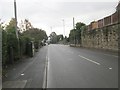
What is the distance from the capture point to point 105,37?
1688 inches

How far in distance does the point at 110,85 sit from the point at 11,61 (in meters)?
12.7

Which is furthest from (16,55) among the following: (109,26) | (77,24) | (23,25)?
(77,24)

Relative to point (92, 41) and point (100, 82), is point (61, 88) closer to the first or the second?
point (100, 82)

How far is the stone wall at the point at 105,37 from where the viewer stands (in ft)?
123

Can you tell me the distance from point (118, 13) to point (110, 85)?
2704cm

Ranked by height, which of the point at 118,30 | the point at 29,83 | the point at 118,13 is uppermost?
the point at 118,13

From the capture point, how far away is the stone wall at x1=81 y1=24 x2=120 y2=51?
1471 inches

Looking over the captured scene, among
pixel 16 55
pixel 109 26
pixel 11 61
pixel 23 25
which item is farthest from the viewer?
pixel 23 25

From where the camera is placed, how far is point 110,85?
1034cm

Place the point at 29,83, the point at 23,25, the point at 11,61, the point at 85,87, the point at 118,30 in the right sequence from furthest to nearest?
1. the point at 23,25
2. the point at 118,30
3. the point at 11,61
4. the point at 29,83
5. the point at 85,87

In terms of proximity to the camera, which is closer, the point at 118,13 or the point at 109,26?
the point at 118,13

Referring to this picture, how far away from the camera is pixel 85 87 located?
10.1 meters

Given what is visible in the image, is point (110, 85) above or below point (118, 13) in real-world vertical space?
below

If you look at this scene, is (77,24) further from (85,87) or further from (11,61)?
(85,87)
